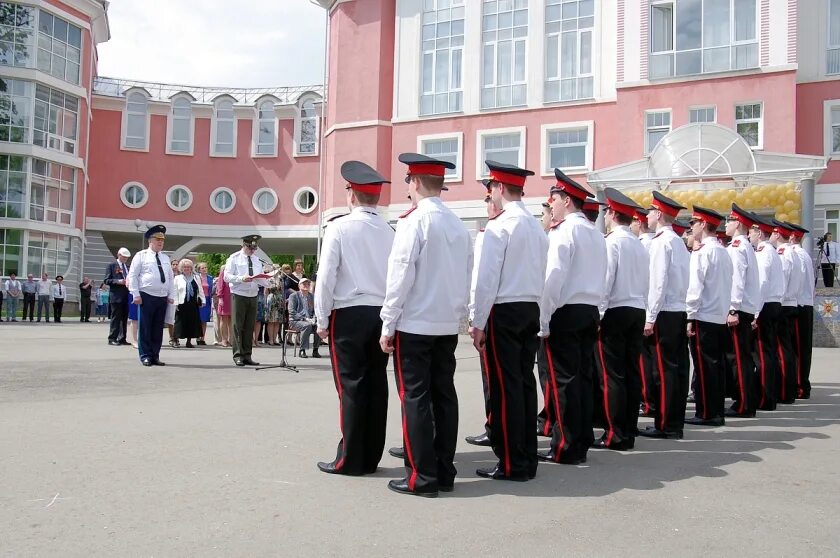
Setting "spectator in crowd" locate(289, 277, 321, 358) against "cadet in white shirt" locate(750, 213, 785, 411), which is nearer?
"cadet in white shirt" locate(750, 213, 785, 411)

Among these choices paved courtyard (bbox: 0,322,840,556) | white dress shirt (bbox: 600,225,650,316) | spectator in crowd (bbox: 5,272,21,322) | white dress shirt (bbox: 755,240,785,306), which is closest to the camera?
paved courtyard (bbox: 0,322,840,556)

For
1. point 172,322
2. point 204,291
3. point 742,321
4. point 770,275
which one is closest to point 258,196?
point 204,291

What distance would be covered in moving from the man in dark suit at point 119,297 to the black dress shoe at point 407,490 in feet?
42.5

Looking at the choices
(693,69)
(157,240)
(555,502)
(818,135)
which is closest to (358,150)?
(693,69)

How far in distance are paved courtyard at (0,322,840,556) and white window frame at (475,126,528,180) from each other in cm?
2550

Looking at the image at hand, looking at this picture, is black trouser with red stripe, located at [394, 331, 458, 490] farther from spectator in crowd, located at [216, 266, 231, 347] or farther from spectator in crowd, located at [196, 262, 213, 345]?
spectator in crowd, located at [196, 262, 213, 345]

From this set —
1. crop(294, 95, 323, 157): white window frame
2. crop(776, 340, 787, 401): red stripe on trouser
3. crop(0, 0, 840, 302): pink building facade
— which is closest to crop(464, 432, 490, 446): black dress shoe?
crop(776, 340, 787, 401): red stripe on trouser

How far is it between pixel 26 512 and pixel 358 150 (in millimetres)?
33013

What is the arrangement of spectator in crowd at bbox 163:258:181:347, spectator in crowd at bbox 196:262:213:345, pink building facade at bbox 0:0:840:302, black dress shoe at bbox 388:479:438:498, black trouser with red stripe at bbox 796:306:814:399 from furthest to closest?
pink building facade at bbox 0:0:840:302
spectator in crowd at bbox 196:262:213:345
spectator in crowd at bbox 163:258:181:347
black trouser with red stripe at bbox 796:306:814:399
black dress shoe at bbox 388:479:438:498

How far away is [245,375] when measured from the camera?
1188 cm

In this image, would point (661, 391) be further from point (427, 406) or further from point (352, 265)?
point (352, 265)

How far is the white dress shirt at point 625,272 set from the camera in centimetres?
741

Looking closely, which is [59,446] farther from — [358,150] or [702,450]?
[358,150]

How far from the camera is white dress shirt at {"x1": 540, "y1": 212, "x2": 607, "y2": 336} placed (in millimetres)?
6574
